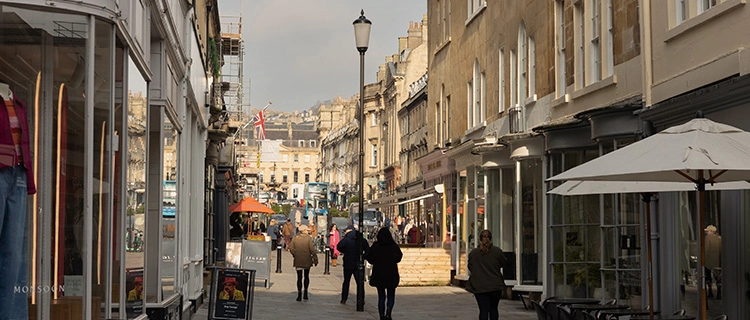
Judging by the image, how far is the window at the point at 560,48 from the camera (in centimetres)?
2036

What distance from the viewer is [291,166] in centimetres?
19512

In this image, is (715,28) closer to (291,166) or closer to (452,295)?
(452,295)

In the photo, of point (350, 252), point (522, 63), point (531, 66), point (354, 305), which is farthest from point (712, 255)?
point (350, 252)

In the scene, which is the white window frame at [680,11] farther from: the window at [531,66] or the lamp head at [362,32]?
the lamp head at [362,32]

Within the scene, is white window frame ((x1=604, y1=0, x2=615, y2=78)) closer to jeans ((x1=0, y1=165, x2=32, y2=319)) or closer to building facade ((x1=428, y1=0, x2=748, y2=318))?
building facade ((x1=428, y1=0, x2=748, y2=318))

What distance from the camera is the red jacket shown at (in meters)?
6.56

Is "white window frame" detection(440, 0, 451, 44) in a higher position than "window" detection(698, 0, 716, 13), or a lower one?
higher

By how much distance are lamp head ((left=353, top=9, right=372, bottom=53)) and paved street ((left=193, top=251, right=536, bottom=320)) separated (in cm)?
561

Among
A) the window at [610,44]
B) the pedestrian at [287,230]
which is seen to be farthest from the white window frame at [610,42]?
the pedestrian at [287,230]

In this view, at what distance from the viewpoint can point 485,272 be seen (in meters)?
15.5

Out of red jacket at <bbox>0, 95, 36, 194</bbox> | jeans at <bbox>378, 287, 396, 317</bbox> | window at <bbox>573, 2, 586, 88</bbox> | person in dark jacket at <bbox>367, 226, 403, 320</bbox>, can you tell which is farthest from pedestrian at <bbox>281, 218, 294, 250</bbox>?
red jacket at <bbox>0, 95, 36, 194</bbox>

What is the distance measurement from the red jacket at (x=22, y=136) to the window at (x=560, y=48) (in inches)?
579

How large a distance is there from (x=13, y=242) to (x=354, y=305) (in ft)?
55.8

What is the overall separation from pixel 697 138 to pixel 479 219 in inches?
710
